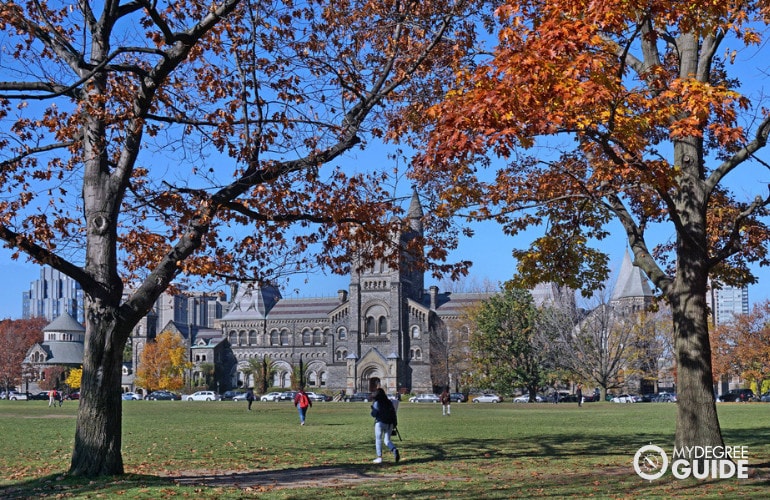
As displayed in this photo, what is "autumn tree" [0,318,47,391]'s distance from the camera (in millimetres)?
103000

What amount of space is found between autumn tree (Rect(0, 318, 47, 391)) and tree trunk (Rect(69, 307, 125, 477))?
9944 cm

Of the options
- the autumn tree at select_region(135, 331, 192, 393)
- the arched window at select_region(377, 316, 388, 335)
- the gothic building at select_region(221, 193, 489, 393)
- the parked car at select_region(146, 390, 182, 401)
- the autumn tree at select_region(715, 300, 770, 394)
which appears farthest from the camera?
the arched window at select_region(377, 316, 388, 335)

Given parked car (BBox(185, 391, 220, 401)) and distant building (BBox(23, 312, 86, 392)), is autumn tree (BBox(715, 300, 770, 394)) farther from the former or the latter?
distant building (BBox(23, 312, 86, 392))

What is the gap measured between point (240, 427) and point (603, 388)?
3972 centimetres

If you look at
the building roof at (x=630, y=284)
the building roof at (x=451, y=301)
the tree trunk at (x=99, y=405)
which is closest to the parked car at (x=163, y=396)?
the building roof at (x=451, y=301)

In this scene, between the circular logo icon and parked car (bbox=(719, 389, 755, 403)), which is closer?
the circular logo icon

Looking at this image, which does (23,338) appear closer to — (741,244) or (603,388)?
(603,388)

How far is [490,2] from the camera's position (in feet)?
46.4

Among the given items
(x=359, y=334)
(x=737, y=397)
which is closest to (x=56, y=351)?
(x=359, y=334)

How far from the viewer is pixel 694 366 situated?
1283cm

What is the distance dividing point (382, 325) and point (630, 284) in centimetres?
2837

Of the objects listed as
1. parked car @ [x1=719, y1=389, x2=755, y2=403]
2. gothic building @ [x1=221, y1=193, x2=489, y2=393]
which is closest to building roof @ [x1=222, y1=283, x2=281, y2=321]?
gothic building @ [x1=221, y1=193, x2=489, y2=393]

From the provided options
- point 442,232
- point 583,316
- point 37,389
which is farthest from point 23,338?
point 442,232

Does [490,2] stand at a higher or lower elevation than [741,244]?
higher
